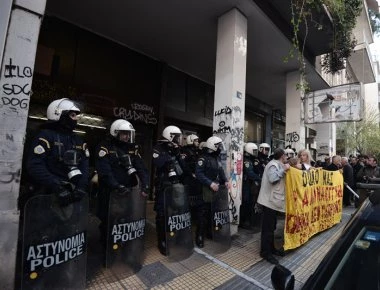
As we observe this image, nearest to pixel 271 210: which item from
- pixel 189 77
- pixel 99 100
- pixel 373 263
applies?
pixel 373 263

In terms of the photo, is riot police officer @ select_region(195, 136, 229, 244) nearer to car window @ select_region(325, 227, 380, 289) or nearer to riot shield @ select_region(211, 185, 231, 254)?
riot shield @ select_region(211, 185, 231, 254)

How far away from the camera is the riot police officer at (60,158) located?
2869 millimetres

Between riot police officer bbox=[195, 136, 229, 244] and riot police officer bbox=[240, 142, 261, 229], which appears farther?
riot police officer bbox=[240, 142, 261, 229]

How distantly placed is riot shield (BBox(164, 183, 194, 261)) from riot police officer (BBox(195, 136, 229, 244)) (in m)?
0.52

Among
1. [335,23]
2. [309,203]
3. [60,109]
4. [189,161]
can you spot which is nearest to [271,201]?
[309,203]

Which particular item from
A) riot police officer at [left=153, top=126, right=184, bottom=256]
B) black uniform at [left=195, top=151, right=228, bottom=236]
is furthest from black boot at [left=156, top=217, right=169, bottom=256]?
black uniform at [left=195, top=151, right=228, bottom=236]

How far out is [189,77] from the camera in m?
9.99

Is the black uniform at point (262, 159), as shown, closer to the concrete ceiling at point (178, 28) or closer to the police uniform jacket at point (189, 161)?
the police uniform jacket at point (189, 161)

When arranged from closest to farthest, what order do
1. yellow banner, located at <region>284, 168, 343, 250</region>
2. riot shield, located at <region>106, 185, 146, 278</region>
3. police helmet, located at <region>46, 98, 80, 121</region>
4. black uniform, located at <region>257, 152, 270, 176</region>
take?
police helmet, located at <region>46, 98, 80, 121</region>
riot shield, located at <region>106, 185, 146, 278</region>
yellow banner, located at <region>284, 168, 343, 250</region>
black uniform, located at <region>257, 152, 270, 176</region>

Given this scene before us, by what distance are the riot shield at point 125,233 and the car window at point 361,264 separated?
2614 mm

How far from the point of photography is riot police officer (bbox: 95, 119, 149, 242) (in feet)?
12.1

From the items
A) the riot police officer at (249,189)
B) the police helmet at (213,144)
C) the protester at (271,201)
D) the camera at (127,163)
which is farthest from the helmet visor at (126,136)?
the riot police officer at (249,189)

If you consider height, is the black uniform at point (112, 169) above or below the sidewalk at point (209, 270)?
above

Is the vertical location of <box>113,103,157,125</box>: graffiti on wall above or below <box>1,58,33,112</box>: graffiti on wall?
above
